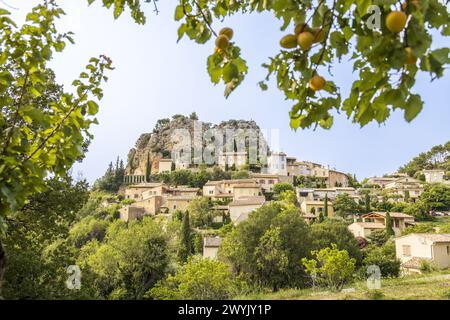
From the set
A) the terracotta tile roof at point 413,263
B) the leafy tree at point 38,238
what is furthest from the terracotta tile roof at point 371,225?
the leafy tree at point 38,238

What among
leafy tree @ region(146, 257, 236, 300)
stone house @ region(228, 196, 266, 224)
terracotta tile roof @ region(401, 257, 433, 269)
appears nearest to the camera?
leafy tree @ region(146, 257, 236, 300)

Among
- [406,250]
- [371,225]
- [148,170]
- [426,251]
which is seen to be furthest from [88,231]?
[426,251]

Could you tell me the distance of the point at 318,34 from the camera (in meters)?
1.18

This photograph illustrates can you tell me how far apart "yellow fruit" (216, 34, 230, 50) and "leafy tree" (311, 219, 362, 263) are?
2089 centimetres

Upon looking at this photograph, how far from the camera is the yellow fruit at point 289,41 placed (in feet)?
3.86

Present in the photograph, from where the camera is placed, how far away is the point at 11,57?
1.84 m

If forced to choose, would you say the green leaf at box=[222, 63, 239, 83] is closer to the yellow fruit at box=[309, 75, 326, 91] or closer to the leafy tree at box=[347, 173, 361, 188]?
the yellow fruit at box=[309, 75, 326, 91]

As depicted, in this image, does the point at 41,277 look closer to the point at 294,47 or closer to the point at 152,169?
the point at 294,47

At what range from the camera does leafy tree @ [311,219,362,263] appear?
21205 millimetres

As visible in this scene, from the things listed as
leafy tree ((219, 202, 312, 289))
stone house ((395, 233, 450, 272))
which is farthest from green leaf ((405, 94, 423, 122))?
stone house ((395, 233, 450, 272))

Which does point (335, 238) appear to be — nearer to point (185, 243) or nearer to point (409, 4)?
point (185, 243)

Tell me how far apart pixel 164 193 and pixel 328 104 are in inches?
1880
